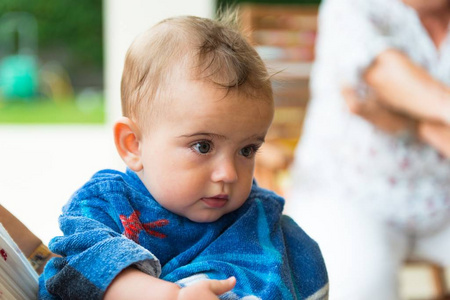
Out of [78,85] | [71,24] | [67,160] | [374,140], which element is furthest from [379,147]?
[78,85]

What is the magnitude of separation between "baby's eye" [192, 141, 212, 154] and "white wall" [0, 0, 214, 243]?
270 centimetres

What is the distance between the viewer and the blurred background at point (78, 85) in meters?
3.33

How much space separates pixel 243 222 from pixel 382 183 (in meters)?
0.94

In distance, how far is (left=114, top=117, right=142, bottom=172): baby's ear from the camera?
0.93 meters

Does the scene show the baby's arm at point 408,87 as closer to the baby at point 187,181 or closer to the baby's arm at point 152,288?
the baby at point 187,181

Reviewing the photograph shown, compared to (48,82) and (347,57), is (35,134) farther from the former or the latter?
(347,57)

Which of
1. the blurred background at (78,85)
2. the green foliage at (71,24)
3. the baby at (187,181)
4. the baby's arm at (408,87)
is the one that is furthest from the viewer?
the green foliage at (71,24)

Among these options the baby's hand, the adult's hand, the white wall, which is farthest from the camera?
the white wall

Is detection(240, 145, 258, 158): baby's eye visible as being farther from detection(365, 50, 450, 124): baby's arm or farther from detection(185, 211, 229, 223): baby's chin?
detection(365, 50, 450, 124): baby's arm

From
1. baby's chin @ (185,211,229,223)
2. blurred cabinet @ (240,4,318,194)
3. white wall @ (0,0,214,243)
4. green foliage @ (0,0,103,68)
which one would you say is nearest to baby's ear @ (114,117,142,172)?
baby's chin @ (185,211,229,223)

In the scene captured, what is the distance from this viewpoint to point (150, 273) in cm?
81

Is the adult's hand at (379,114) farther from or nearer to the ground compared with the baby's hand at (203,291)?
nearer to the ground

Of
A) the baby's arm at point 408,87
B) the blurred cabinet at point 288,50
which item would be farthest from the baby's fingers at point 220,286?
the blurred cabinet at point 288,50

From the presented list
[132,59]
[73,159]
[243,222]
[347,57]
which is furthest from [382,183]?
[73,159]
